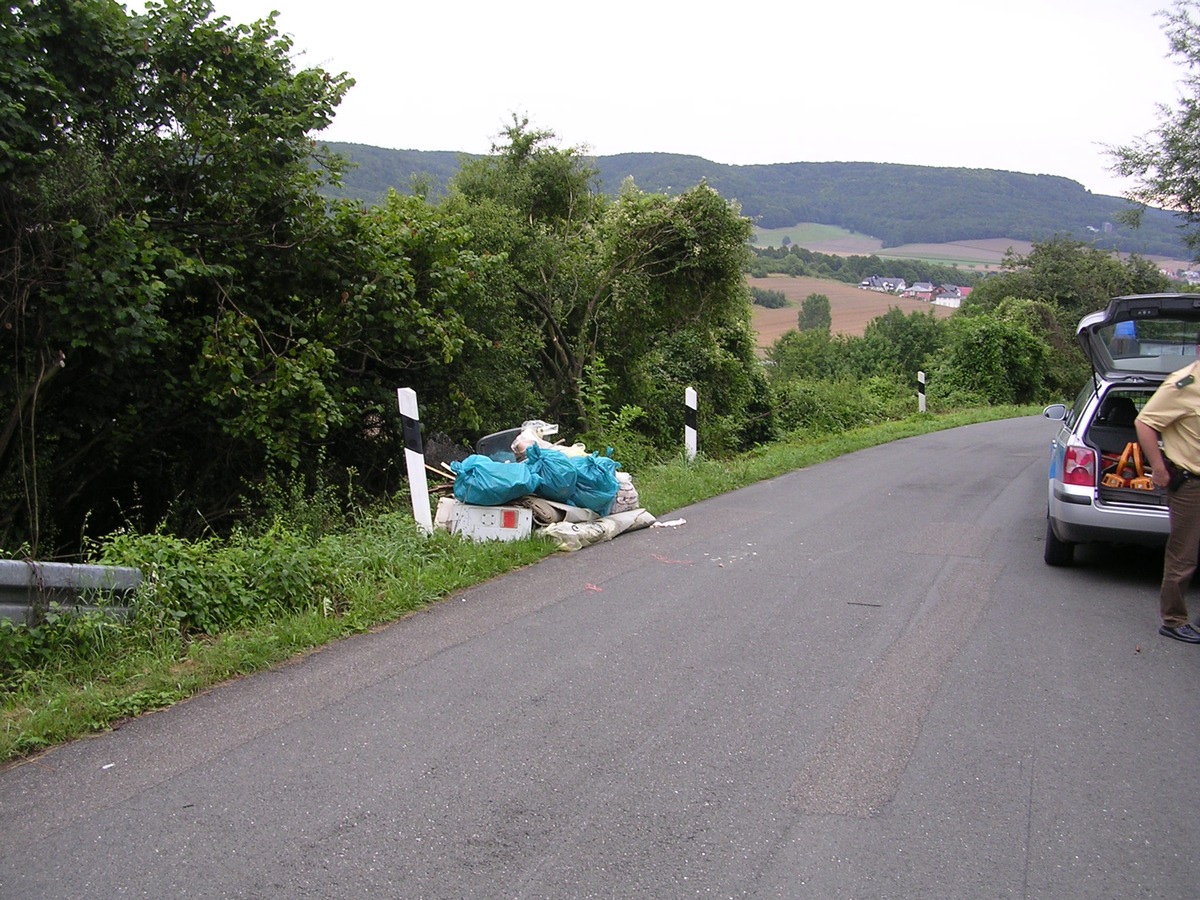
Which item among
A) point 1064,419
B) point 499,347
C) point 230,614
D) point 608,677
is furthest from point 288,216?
point 1064,419

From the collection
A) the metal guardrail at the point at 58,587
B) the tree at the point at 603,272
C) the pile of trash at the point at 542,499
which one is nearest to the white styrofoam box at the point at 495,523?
the pile of trash at the point at 542,499

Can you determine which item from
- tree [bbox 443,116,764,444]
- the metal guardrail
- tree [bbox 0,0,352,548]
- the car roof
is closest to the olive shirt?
the car roof

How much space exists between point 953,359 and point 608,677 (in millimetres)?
36607

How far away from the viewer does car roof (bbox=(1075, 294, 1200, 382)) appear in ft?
28.5

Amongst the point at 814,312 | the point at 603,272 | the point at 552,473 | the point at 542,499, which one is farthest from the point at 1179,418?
the point at 814,312

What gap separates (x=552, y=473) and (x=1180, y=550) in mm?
4878

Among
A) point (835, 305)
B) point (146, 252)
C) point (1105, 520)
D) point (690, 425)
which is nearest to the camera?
point (1105, 520)

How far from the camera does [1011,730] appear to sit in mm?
4805

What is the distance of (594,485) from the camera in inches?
371

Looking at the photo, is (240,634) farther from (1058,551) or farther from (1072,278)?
(1072,278)

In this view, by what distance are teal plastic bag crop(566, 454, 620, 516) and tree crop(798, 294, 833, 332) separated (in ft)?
167

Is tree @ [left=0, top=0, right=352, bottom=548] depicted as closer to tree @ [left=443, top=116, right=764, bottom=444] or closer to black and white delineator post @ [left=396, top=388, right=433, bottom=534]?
black and white delineator post @ [left=396, top=388, right=433, bottom=534]

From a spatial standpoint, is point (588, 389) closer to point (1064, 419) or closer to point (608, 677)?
point (1064, 419)

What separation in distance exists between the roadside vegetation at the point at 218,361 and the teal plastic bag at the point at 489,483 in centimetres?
54
